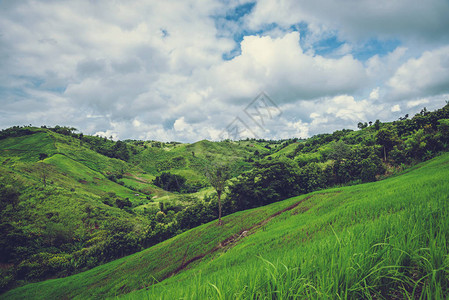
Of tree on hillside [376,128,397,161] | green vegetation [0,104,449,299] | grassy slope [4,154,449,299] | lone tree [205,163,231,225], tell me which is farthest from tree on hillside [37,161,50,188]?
tree on hillside [376,128,397,161]

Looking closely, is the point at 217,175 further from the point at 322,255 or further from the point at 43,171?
the point at 43,171

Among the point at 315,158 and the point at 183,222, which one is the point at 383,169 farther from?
the point at 183,222

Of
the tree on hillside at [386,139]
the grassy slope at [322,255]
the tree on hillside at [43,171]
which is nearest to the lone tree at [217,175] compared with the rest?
the grassy slope at [322,255]

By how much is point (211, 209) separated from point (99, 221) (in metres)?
45.3

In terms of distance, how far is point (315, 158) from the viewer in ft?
275

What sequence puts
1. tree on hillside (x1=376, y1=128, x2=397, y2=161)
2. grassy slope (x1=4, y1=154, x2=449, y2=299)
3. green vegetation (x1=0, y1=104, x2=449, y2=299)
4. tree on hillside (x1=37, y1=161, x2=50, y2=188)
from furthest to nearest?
tree on hillside (x1=37, y1=161, x2=50, y2=188), tree on hillside (x1=376, y1=128, x2=397, y2=161), green vegetation (x1=0, y1=104, x2=449, y2=299), grassy slope (x1=4, y1=154, x2=449, y2=299)

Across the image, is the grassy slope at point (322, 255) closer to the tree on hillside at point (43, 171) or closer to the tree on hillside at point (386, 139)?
the tree on hillside at point (386, 139)

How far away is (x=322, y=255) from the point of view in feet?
7.34

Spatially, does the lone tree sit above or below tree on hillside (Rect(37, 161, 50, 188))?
below

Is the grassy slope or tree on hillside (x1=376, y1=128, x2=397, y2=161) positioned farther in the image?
tree on hillside (x1=376, y1=128, x2=397, y2=161)

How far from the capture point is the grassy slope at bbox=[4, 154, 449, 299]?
175 cm

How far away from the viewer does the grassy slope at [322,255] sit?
175cm

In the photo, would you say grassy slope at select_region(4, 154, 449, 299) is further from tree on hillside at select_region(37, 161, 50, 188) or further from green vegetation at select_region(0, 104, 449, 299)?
tree on hillside at select_region(37, 161, 50, 188)

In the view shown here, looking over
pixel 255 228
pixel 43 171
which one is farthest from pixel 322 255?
pixel 43 171
